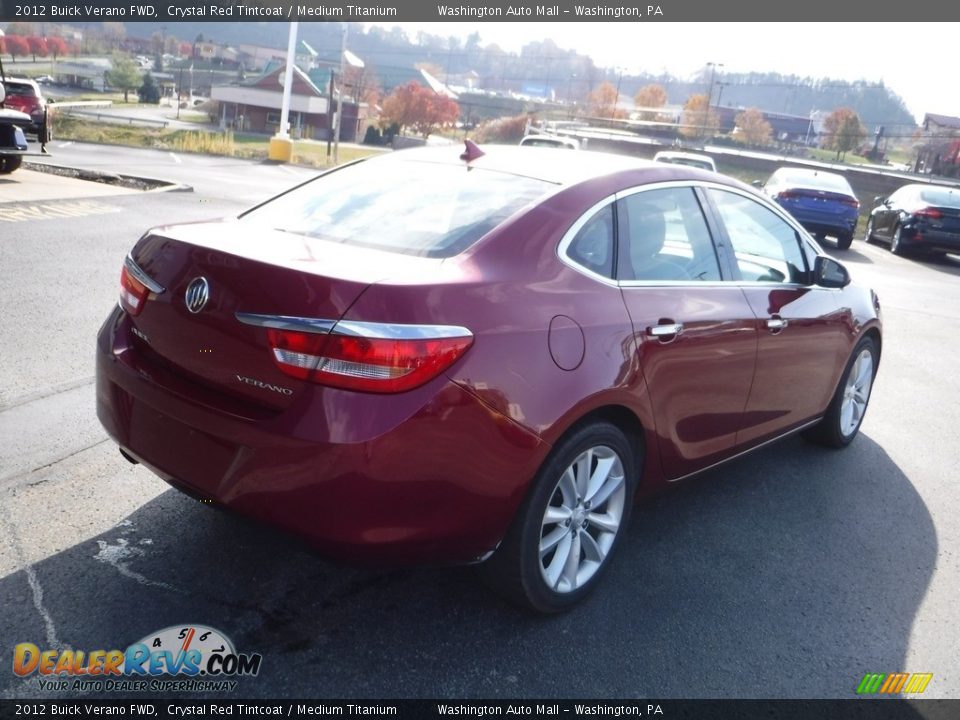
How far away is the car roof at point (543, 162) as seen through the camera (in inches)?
142

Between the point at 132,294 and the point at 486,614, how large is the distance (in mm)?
1753

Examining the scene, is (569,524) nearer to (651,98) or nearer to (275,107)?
(275,107)

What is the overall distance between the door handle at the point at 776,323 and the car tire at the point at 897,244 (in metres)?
15.8

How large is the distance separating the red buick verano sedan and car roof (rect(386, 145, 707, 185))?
0.02m

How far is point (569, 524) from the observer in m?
3.28

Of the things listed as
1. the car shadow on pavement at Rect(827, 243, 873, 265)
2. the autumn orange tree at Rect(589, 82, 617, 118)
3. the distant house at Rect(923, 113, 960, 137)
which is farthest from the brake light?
the autumn orange tree at Rect(589, 82, 617, 118)

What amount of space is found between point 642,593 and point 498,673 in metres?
0.87

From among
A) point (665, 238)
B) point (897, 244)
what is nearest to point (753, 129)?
point (897, 244)

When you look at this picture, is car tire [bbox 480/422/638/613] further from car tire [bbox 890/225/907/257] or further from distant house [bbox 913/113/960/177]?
distant house [bbox 913/113/960/177]

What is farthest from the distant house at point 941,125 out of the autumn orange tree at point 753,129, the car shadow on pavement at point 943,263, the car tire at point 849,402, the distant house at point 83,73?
the distant house at point 83,73

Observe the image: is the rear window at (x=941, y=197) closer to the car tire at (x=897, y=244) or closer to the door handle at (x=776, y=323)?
the car tire at (x=897, y=244)

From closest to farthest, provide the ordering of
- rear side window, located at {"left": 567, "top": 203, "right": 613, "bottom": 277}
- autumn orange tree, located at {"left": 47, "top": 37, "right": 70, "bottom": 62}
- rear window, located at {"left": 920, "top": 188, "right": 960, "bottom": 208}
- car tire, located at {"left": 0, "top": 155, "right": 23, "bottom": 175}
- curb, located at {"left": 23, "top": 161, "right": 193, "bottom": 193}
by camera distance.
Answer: rear side window, located at {"left": 567, "top": 203, "right": 613, "bottom": 277} < car tire, located at {"left": 0, "top": 155, "right": 23, "bottom": 175} < curb, located at {"left": 23, "top": 161, "right": 193, "bottom": 193} < rear window, located at {"left": 920, "top": 188, "right": 960, "bottom": 208} < autumn orange tree, located at {"left": 47, "top": 37, "right": 70, "bottom": 62}

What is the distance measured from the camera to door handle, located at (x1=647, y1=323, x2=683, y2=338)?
11.4 feet

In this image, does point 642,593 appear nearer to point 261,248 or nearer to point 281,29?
point 261,248
